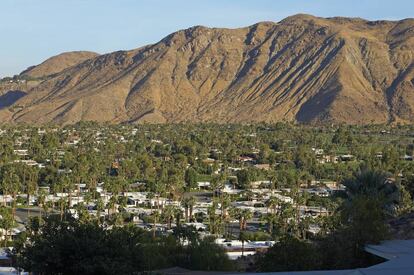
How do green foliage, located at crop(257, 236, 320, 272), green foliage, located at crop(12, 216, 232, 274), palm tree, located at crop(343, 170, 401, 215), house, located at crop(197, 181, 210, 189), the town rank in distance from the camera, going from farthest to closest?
house, located at crop(197, 181, 210, 189) < the town < palm tree, located at crop(343, 170, 401, 215) < green foliage, located at crop(257, 236, 320, 272) < green foliage, located at crop(12, 216, 232, 274)

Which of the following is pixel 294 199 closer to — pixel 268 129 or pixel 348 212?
pixel 348 212

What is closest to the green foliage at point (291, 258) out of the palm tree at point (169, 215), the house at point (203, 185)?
the palm tree at point (169, 215)

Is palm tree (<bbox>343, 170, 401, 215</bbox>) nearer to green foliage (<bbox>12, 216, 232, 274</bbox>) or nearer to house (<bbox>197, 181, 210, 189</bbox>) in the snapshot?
green foliage (<bbox>12, 216, 232, 274</bbox>)

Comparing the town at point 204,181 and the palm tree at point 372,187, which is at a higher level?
the palm tree at point 372,187

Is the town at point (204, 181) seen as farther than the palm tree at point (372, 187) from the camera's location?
Yes

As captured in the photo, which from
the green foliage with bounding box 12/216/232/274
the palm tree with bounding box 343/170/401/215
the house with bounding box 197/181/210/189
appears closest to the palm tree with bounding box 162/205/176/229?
the house with bounding box 197/181/210/189

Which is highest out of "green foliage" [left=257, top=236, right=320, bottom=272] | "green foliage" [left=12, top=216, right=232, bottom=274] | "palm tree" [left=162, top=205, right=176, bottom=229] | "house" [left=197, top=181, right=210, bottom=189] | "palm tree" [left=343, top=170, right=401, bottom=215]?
"palm tree" [left=343, top=170, right=401, bottom=215]

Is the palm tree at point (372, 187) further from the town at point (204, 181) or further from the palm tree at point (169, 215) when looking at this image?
the palm tree at point (169, 215)

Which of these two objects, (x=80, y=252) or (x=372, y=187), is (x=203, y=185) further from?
(x=80, y=252)

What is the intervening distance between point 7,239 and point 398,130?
139 meters

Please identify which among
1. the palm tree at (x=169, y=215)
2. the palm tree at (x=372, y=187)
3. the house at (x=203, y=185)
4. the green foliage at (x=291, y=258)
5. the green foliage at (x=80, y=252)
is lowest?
the house at (x=203, y=185)

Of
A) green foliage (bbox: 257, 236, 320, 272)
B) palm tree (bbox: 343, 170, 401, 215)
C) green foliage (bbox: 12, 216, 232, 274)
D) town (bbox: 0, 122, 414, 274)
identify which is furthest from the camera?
town (bbox: 0, 122, 414, 274)

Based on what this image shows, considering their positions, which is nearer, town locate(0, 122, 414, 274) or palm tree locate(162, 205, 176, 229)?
town locate(0, 122, 414, 274)

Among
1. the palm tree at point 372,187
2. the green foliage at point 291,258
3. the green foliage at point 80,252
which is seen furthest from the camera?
the palm tree at point 372,187
